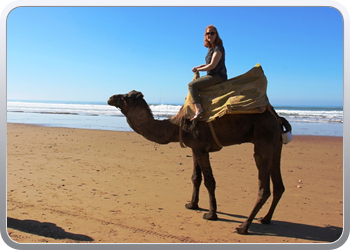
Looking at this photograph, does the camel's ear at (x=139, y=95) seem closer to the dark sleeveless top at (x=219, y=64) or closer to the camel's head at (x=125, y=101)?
the camel's head at (x=125, y=101)

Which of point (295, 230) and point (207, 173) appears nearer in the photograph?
point (295, 230)

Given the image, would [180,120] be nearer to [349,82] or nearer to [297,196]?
[349,82]

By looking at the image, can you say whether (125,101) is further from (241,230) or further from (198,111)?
(241,230)

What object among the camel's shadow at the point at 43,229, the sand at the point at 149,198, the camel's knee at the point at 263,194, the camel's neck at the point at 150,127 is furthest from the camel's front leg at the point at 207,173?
the camel's shadow at the point at 43,229

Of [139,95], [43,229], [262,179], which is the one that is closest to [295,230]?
[262,179]

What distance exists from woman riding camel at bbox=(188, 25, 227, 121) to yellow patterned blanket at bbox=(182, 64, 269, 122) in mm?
114

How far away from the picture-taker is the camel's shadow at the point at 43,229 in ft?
14.8

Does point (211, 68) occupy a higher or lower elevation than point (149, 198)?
higher

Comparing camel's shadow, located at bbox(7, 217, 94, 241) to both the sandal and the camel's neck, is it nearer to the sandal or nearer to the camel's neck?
the camel's neck

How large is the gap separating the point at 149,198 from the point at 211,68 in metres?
3.08

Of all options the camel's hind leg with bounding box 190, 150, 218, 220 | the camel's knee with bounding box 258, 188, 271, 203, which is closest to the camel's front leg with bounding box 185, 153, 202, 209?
the camel's hind leg with bounding box 190, 150, 218, 220

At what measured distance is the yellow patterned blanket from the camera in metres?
4.93

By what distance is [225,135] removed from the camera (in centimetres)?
516
